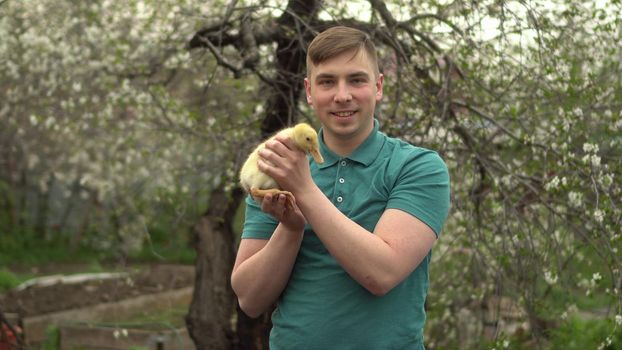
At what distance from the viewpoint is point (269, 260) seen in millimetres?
2176

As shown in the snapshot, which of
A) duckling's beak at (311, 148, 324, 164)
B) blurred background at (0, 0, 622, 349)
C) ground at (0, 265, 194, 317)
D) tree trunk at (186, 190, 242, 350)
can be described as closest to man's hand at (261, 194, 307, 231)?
duckling's beak at (311, 148, 324, 164)

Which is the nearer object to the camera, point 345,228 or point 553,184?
point 345,228

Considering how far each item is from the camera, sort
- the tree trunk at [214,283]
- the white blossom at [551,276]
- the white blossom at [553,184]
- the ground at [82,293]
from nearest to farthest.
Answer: the white blossom at [553,184], the white blossom at [551,276], the tree trunk at [214,283], the ground at [82,293]

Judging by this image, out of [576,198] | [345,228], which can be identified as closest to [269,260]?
[345,228]

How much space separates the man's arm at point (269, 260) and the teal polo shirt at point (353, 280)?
0.05 metres

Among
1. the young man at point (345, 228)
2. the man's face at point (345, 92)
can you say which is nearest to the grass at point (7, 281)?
the young man at point (345, 228)

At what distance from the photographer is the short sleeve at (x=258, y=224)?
232cm

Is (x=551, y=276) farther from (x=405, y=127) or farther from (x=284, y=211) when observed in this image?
(x=284, y=211)

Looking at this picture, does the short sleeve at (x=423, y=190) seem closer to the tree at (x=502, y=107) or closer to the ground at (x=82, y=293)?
the tree at (x=502, y=107)

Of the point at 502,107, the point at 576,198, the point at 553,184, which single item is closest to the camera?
the point at 553,184

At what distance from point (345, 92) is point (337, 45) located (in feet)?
0.46

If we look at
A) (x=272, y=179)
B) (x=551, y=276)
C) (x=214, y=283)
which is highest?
(x=272, y=179)

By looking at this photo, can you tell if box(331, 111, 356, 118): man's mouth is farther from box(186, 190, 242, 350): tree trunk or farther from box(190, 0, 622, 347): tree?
box(186, 190, 242, 350): tree trunk

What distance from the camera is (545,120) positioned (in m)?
5.65
